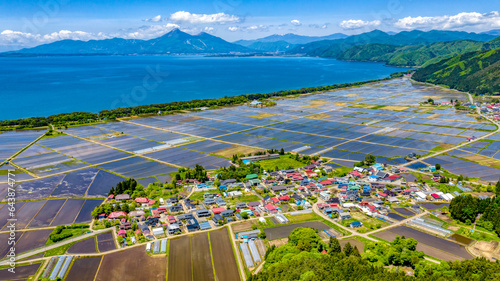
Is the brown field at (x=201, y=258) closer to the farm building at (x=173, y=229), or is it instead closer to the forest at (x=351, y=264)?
the farm building at (x=173, y=229)

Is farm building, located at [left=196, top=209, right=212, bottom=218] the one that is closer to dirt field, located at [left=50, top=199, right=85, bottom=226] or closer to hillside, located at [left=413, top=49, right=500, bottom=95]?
dirt field, located at [left=50, top=199, right=85, bottom=226]

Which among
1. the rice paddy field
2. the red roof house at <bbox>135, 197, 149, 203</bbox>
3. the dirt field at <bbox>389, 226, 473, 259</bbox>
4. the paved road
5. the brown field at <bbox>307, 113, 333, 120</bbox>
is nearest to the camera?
the paved road

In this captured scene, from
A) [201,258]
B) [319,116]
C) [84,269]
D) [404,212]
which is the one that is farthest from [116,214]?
[319,116]

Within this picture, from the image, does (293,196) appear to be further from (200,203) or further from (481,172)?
(481,172)

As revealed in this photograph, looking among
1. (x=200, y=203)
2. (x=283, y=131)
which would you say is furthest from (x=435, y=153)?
(x=200, y=203)

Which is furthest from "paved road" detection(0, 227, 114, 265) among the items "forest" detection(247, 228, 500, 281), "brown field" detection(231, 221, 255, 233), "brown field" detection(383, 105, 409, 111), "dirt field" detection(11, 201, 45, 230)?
"brown field" detection(383, 105, 409, 111)

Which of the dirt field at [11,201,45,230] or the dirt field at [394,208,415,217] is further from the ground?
the dirt field at [394,208,415,217]
